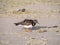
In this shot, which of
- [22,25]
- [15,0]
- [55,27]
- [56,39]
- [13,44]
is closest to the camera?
[13,44]

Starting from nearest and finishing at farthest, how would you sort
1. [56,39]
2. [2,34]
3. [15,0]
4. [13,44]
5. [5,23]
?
[13,44] → [56,39] → [2,34] → [5,23] → [15,0]

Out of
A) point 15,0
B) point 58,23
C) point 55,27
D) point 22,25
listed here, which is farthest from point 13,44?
point 15,0

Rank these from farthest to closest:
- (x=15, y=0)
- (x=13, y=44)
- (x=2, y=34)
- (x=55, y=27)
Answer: (x=15, y=0), (x=55, y=27), (x=2, y=34), (x=13, y=44)

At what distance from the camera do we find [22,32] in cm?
994

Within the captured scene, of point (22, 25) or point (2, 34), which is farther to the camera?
point (22, 25)

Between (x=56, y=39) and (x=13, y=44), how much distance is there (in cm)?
158

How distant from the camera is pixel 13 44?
8.28m

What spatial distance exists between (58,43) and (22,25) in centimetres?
224

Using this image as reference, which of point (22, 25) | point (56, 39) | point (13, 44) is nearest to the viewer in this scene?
point (13, 44)

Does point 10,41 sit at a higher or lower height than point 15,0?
higher

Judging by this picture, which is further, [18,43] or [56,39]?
[56,39]

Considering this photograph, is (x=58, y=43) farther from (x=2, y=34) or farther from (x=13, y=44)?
(x=2, y=34)

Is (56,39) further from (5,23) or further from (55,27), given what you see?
(5,23)

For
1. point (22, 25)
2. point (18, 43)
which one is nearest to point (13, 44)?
point (18, 43)
